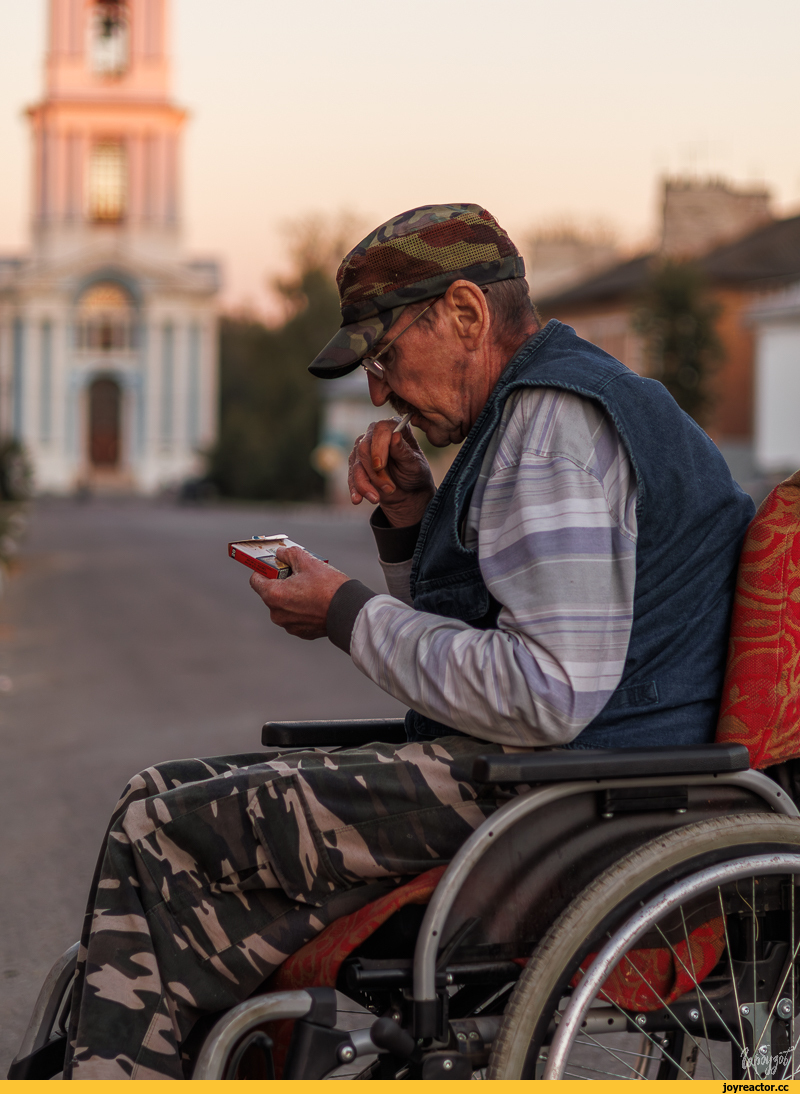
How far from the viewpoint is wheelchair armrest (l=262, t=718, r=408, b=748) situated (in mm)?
2820

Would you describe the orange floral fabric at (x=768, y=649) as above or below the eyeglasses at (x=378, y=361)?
below

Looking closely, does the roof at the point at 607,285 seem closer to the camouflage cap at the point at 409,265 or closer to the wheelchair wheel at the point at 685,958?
the camouflage cap at the point at 409,265

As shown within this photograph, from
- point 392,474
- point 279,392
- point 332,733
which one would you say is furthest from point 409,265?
point 279,392

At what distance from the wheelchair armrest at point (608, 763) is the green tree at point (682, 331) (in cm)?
3224

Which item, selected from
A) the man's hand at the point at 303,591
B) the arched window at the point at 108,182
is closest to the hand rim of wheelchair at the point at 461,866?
the man's hand at the point at 303,591

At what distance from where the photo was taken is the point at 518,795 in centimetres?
227

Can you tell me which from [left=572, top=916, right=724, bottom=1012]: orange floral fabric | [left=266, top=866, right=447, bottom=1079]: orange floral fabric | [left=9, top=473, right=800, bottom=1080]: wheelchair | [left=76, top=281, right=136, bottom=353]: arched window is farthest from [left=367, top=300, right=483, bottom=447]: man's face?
[left=76, top=281, right=136, bottom=353]: arched window

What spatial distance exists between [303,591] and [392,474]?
0.43 metres

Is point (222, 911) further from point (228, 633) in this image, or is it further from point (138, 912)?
point (228, 633)

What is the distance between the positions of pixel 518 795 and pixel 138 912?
0.61 metres

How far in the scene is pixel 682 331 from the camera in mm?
34156

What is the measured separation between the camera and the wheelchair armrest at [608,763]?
213 centimetres

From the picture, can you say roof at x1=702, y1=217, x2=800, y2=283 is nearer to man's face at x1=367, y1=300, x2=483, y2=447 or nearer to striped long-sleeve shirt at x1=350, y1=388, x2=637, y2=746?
man's face at x1=367, y1=300, x2=483, y2=447

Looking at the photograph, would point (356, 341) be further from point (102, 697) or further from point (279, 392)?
point (279, 392)
